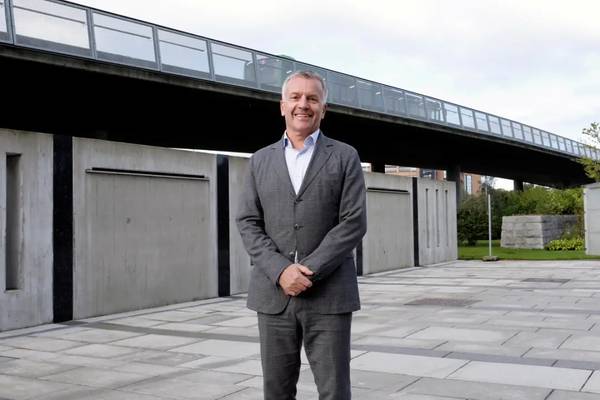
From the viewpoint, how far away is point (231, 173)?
1434 centimetres

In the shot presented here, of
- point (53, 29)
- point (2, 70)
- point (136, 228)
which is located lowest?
point (136, 228)

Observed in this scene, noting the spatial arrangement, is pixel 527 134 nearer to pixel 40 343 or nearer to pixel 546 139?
pixel 546 139

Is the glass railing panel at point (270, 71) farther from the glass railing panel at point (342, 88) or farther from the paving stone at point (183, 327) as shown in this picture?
the paving stone at point (183, 327)

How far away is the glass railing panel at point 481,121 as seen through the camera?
1342 inches

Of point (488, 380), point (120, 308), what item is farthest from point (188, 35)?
point (488, 380)

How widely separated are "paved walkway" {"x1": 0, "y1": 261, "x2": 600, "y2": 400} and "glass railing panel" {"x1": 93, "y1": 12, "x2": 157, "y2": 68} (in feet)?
23.2

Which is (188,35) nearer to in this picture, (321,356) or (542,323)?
(542,323)

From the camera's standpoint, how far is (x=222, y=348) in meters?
7.79

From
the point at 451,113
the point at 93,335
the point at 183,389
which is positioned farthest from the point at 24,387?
the point at 451,113

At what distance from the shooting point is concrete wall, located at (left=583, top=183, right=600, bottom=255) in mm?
24094

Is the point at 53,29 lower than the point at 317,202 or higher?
higher

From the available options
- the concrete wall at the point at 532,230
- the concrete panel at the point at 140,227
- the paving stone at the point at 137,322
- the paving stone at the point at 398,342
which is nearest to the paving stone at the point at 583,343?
the paving stone at the point at 398,342

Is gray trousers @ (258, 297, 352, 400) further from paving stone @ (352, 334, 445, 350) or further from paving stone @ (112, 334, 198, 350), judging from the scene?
paving stone @ (112, 334, 198, 350)

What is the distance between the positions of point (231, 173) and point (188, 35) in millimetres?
5847
